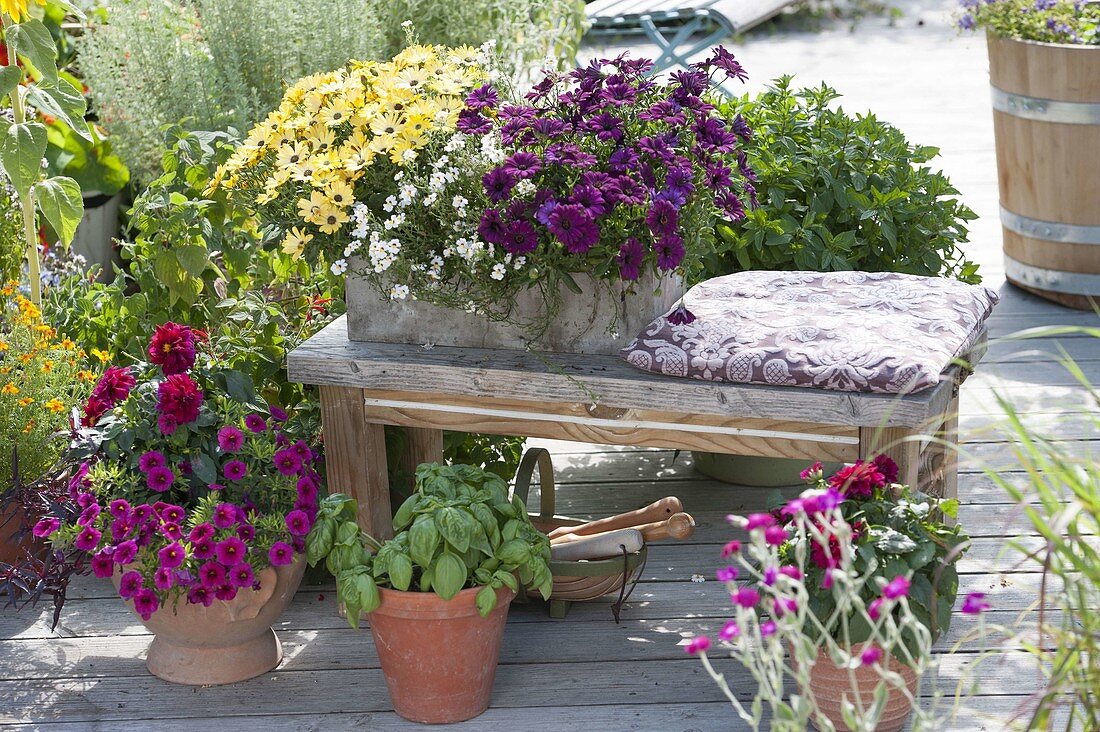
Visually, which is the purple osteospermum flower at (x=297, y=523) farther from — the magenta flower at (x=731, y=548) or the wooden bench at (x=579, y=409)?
the magenta flower at (x=731, y=548)

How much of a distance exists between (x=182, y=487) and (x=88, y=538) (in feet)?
0.64

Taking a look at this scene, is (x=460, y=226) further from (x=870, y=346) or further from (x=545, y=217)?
(x=870, y=346)

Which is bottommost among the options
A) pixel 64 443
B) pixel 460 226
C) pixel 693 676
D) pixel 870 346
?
→ pixel 693 676

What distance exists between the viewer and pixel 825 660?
2.17m

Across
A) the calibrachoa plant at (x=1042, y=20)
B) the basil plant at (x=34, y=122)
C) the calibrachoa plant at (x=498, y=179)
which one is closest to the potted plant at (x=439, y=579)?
the calibrachoa plant at (x=498, y=179)

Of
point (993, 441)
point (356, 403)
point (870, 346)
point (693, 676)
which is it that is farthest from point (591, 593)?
point (993, 441)

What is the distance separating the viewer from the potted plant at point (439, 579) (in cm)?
223

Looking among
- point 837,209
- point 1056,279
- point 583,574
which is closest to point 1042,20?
point 1056,279

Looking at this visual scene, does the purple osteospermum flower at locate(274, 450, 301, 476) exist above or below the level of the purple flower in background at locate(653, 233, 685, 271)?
below

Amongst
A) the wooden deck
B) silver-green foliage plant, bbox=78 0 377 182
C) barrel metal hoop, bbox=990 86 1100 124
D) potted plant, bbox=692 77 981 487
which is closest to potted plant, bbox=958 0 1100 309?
barrel metal hoop, bbox=990 86 1100 124

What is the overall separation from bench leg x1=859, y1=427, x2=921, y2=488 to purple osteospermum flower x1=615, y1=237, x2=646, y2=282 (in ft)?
1.54

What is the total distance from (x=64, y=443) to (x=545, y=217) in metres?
1.20

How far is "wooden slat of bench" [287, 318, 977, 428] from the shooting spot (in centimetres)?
221

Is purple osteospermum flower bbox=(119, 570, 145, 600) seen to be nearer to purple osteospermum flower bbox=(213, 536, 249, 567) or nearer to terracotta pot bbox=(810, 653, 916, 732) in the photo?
purple osteospermum flower bbox=(213, 536, 249, 567)
